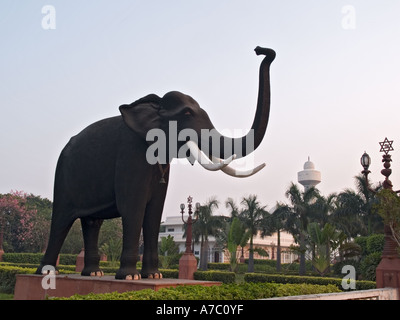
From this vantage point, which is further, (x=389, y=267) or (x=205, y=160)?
(x=389, y=267)

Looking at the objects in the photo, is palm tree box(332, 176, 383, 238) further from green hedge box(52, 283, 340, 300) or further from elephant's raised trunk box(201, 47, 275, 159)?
elephant's raised trunk box(201, 47, 275, 159)

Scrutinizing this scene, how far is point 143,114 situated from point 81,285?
Answer: 145 inches

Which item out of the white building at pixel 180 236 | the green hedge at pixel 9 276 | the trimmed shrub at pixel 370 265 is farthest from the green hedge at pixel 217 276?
the white building at pixel 180 236

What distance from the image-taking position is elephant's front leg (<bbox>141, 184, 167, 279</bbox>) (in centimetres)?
861

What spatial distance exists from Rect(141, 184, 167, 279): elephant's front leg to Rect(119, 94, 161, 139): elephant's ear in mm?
1294

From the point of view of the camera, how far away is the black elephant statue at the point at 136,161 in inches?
300

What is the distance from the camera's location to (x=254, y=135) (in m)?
7.11

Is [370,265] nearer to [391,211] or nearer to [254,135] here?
[391,211]

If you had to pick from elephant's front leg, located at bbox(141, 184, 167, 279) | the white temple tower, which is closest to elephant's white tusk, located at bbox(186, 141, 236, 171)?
elephant's front leg, located at bbox(141, 184, 167, 279)

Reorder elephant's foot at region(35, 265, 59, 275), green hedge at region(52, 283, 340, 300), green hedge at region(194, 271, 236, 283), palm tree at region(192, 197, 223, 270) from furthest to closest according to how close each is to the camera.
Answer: palm tree at region(192, 197, 223, 270)
green hedge at region(194, 271, 236, 283)
elephant's foot at region(35, 265, 59, 275)
green hedge at region(52, 283, 340, 300)

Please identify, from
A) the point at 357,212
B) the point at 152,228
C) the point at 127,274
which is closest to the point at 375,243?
the point at 357,212
